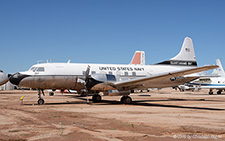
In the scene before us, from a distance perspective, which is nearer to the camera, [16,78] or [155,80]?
[16,78]

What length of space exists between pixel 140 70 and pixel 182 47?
6.43 m

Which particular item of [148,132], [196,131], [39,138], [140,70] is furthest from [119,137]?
[140,70]

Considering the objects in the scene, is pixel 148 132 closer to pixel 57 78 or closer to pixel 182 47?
pixel 57 78

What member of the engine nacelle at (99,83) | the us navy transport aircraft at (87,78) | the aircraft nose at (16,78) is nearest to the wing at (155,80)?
the us navy transport aircraft at (87,78)

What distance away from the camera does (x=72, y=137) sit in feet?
22.2

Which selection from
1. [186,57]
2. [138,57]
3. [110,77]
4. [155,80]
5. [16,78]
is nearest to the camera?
[16,78]

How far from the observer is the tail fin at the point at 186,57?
82.9 feet

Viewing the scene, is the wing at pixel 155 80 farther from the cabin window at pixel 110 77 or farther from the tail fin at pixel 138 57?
the tail fin at pixel 138 57

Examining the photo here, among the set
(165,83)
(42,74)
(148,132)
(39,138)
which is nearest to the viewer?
(39,138)

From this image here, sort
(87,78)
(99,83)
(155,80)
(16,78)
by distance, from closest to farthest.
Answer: (16,78) < (155,80) < (99,83) < (87,78)

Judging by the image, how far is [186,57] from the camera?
83.8ft

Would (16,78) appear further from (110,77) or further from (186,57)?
(186,57)

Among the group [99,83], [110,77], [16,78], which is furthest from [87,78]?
[16,78]

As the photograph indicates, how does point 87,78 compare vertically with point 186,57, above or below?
below
